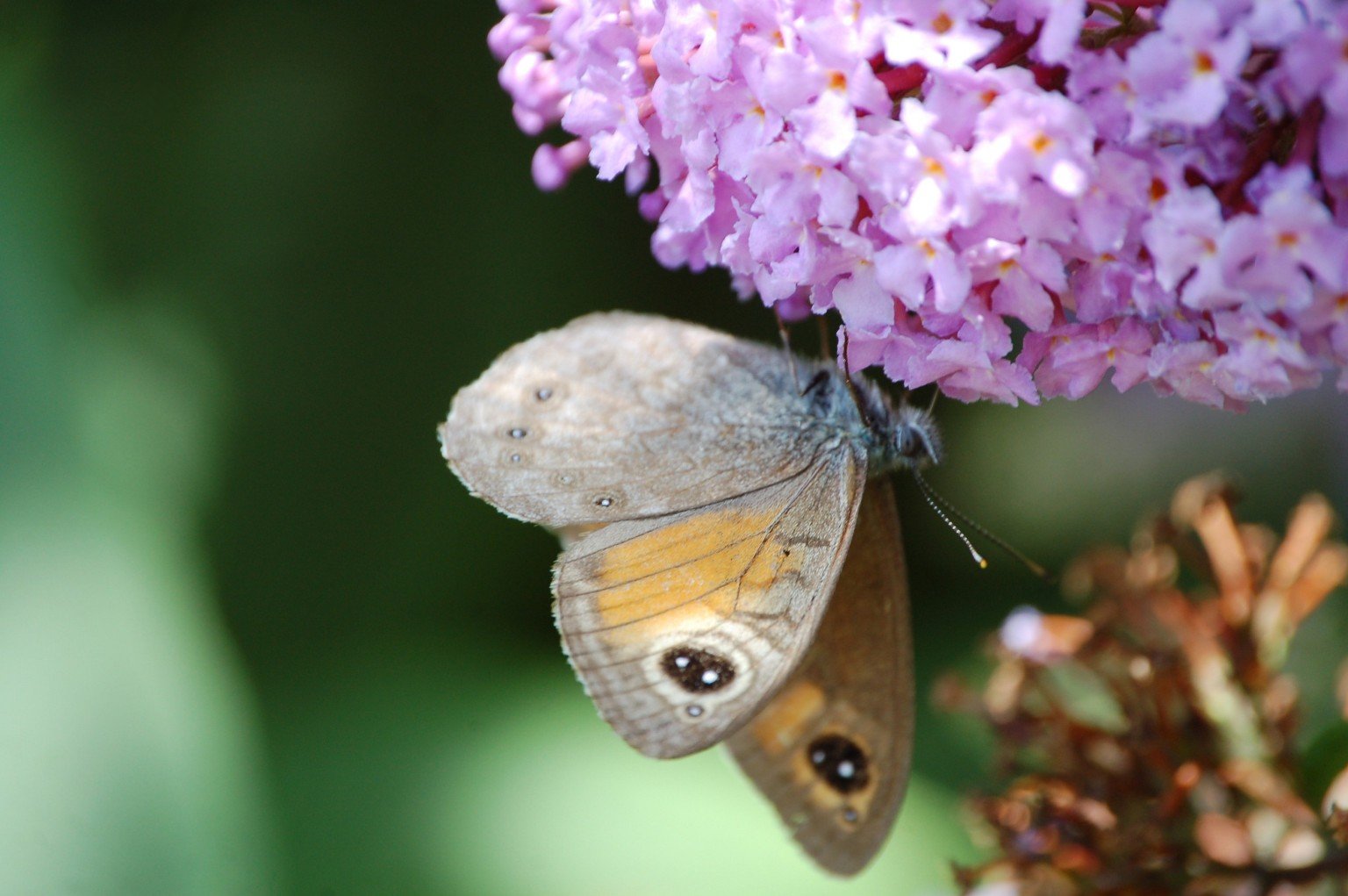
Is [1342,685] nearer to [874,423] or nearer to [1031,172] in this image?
[874,423]

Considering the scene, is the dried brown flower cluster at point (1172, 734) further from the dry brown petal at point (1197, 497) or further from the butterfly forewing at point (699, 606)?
the butterfly forewing at point (699, 606)

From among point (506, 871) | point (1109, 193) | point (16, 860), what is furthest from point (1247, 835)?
point (16, 860)

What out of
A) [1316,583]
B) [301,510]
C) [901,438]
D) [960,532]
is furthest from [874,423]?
[301,510]

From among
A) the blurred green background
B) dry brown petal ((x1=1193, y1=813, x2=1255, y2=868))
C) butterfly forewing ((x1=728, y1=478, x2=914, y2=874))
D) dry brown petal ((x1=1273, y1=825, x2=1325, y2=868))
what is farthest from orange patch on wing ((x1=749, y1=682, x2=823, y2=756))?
the blurred green background

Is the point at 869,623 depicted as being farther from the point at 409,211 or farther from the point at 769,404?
the point at 409,211

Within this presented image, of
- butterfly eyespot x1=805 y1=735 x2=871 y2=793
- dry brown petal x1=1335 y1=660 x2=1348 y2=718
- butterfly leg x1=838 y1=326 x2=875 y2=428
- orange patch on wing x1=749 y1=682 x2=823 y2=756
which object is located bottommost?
dry brown petal x1=1335 y1=660 x2=1348 y2=718

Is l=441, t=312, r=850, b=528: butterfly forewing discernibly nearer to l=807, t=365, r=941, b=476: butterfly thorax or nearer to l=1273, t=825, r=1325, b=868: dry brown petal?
l=807, t=365, r=941, b=476: butterfly thorax
